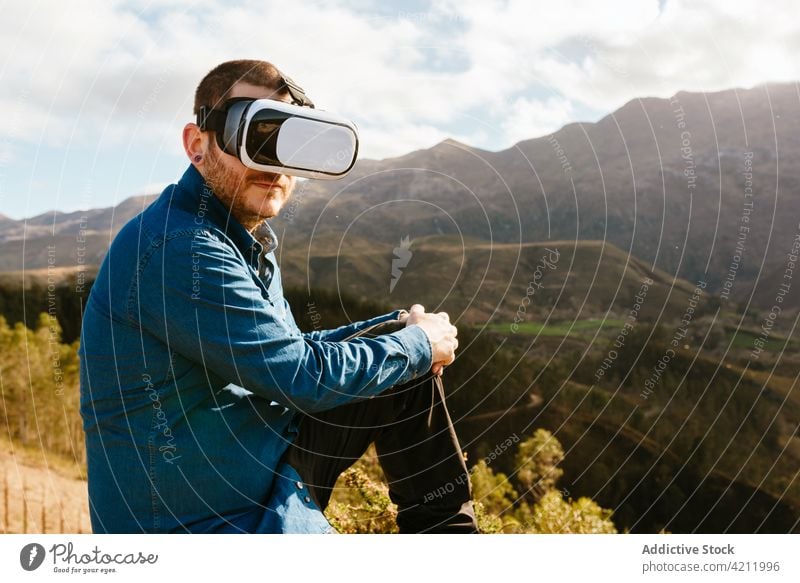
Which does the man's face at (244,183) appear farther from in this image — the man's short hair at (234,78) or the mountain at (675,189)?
the mountain at (675,189)

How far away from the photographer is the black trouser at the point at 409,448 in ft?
7.88

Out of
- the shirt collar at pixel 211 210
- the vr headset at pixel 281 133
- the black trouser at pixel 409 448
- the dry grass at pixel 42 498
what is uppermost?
the vr headset at pixel 281 133

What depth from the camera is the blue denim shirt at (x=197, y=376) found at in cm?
192

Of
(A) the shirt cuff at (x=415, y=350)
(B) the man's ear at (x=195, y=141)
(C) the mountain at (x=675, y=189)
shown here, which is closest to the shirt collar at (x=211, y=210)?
(B) the man's ear at (x=195, y=141)

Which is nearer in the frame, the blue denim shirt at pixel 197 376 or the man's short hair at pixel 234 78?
the blue denim shirt at pixel 197 376

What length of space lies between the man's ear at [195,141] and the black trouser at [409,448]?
927 millimetres

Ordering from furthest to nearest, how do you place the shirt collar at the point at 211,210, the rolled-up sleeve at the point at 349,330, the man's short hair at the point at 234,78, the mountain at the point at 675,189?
the mountain at the point at 675,189, the rolled-up sleeve at the point at 349,330, the man's short hair at the point at 234,78, the shirt collar at the point at 211,210

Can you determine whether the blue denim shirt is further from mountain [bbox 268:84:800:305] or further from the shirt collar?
mountain [bbox 268:84:800:305]

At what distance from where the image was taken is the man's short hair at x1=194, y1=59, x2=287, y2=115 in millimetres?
2330

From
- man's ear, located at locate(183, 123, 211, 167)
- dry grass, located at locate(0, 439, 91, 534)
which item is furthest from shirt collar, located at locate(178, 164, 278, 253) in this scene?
dry grass, located at locate(0, 439, 91, 534)

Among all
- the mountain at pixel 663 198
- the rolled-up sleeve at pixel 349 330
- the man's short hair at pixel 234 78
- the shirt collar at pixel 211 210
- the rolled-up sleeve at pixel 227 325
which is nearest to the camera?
the rolled-up sleeve at pixel 227 325

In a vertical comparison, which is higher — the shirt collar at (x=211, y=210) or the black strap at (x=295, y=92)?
the black strap at (x=295, y=92)

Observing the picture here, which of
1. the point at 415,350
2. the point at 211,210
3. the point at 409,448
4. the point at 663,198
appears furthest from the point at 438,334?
the point at 663,198
